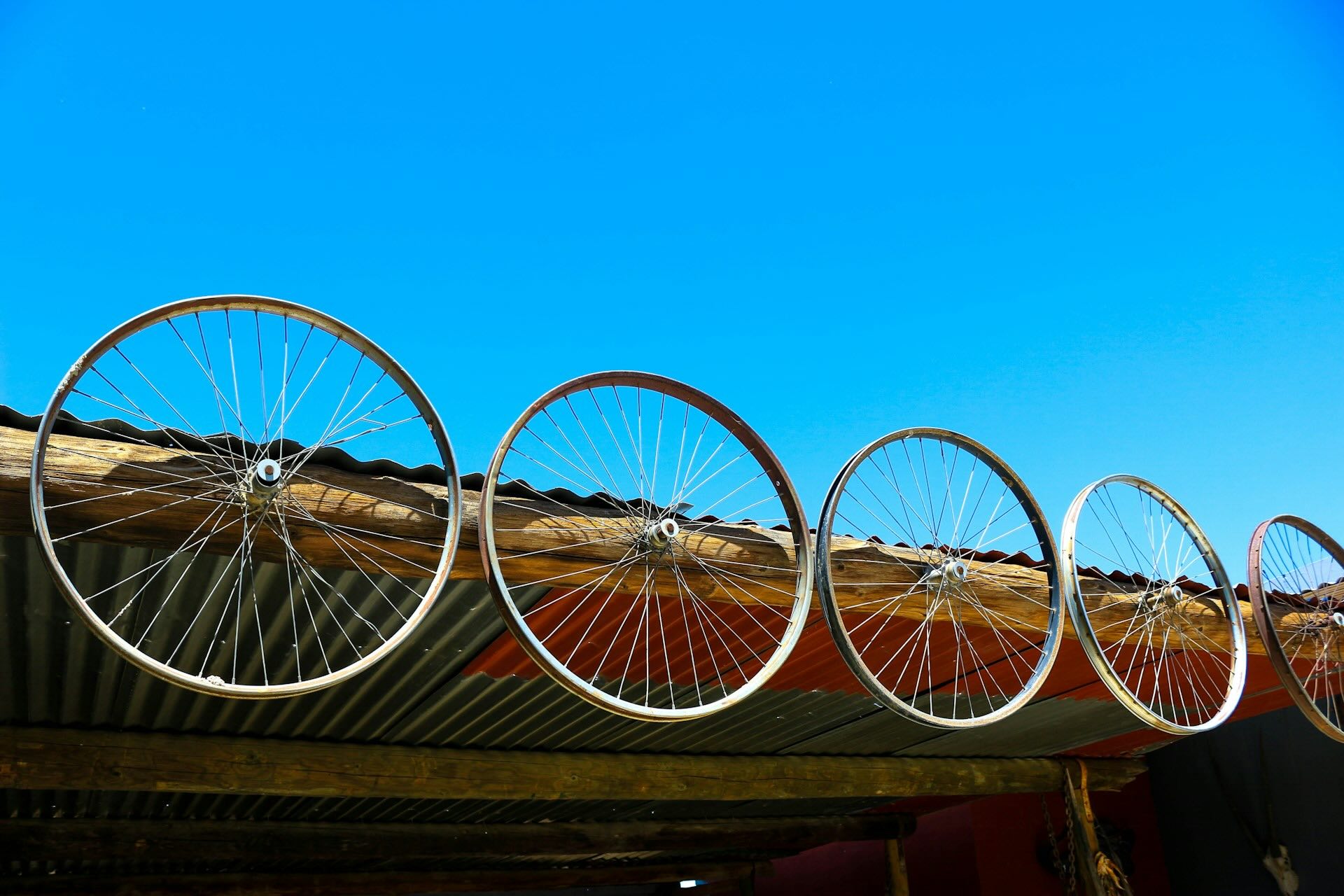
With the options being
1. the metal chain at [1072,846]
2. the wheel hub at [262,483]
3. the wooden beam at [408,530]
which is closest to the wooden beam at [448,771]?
the metal chain at [1072,846]

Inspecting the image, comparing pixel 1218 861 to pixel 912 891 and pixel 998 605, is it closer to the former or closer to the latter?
pixel 912 891

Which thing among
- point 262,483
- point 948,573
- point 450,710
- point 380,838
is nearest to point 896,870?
point 380,838

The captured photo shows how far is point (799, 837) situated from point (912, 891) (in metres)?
1.67

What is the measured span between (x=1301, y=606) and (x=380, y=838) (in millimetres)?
6607

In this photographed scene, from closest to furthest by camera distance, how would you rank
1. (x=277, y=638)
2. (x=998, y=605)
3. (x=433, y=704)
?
(x=277, y=638), (x=998, y=605), (x=433, y=704)

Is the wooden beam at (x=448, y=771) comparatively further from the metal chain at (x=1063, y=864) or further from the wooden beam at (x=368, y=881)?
the wooden beam at (x=368, y=881)

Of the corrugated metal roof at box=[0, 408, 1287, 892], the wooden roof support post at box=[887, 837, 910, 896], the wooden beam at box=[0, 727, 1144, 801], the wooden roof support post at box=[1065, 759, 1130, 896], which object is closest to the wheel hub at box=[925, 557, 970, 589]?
the corrugated metal roof at box=[0, 408, 1287, 892]

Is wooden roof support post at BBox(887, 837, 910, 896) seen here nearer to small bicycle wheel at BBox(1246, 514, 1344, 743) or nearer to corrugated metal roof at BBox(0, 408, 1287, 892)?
corrugated metal roof at BBox(0, 408, 1287, 892)

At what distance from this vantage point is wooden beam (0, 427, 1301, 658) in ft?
10.5

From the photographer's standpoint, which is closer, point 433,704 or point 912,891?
point 433,704

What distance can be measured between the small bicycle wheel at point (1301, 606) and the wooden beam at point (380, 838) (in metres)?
4.62

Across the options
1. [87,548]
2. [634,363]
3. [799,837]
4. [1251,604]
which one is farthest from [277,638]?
[799,837]

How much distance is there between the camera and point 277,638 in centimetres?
462

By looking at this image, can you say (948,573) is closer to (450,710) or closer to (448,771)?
(450,710)
